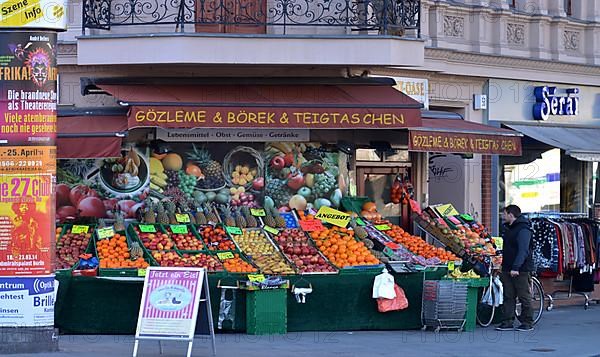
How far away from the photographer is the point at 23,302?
556 inches

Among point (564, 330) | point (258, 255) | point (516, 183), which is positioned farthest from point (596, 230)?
point (258, 255)

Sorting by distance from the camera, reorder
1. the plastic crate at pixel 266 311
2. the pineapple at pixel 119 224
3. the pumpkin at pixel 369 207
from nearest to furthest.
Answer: the plastic crate at pixel 266 311, the pineapple at pixel 119 224, the pumpkin at pixel 369 207

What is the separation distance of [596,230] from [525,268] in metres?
4.02

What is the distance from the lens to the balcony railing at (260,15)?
58.0 feet

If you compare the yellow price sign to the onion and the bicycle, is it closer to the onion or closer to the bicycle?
the bicycle

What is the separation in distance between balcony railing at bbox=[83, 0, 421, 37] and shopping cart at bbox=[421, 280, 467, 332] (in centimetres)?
367

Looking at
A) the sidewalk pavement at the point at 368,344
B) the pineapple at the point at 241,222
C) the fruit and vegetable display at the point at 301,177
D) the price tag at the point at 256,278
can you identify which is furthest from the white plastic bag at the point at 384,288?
the fruit and vegetable display at the point at 301,177

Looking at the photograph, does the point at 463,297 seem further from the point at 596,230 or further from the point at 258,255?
the point at 596,230

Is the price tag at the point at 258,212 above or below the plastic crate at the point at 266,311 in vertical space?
above

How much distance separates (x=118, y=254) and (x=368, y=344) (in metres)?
3.35

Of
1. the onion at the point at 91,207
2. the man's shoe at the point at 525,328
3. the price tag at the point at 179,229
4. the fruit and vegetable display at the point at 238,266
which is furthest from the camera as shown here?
the man's shoe at the point at 525,328

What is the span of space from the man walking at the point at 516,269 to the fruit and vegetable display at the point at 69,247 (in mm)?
Result: 5597

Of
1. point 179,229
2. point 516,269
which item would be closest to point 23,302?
point 179,229

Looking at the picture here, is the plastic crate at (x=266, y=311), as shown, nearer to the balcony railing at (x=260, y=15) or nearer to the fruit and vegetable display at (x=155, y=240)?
the fruit and vegetable display at (x=155, y=240)
